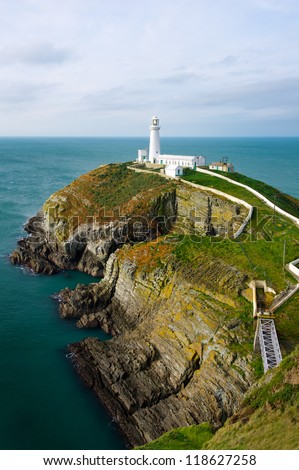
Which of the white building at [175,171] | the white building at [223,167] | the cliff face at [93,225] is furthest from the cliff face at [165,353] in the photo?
the white building at [223,167]

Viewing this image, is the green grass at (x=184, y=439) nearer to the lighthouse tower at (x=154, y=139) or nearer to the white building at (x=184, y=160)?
the white building at (x=184, y=160)

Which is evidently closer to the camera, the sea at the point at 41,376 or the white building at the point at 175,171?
the sea at the point at 41,376

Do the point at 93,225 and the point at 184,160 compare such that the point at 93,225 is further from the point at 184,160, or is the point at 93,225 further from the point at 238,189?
the point at 184,160

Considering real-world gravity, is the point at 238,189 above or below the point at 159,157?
below

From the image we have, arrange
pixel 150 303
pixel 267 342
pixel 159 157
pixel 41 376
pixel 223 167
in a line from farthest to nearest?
pixel 159 157
pixel 223 167
pixel 150 303
pixel 41 376
pixel 267 342
